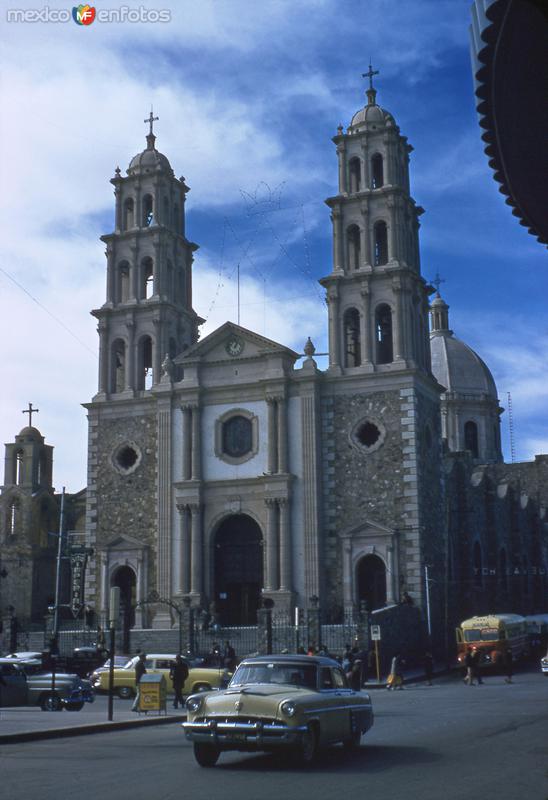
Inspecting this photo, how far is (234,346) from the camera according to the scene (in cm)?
4962

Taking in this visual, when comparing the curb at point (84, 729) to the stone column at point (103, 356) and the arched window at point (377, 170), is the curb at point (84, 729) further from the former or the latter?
the arched window at point (377, 170)

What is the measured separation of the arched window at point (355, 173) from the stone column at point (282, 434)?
1100 centimetres

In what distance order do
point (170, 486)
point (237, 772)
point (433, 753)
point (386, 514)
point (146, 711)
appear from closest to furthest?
1. point (237, 772)
2. point (433, 753)
3. point (146, 711)
4. point (386, 514)
5. point (170, 486)

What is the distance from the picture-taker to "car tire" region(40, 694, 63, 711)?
87.6 ft

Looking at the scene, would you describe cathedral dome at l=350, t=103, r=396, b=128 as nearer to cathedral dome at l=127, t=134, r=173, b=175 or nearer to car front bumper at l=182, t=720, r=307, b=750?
cathedral dome at l=127, t=134, r=173, b=175

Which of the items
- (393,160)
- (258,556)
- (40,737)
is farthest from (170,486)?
(40,737)

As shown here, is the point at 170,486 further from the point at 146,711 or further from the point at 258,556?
the point at 146,711

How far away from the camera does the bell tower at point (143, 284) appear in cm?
5238

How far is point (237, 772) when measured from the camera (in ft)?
44.3

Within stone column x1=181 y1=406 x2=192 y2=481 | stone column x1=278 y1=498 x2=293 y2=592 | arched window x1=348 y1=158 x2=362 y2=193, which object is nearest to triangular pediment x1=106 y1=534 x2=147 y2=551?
stone column x1=181 y1=406 x2=192 y2=481

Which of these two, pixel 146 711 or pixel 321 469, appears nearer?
pixel 146 711

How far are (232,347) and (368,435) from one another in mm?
7697

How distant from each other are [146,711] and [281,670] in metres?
10.6

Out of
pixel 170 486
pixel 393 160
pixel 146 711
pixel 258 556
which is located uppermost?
pixel 393 160
